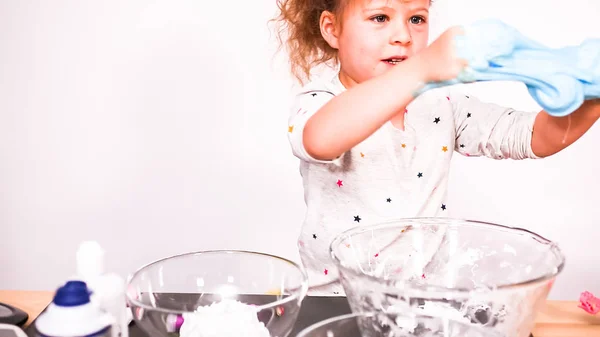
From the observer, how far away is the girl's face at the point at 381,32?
98 centimetres

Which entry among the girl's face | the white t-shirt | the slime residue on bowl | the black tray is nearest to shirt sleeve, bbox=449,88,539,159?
the white t-shirt

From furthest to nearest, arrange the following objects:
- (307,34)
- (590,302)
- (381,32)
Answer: (307,34), (381,32), (590,302)

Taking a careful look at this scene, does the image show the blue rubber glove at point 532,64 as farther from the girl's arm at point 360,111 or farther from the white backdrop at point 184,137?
the white backdrop at point 184,137

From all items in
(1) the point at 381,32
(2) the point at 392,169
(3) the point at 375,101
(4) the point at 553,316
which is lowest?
(4) the point at 553,316

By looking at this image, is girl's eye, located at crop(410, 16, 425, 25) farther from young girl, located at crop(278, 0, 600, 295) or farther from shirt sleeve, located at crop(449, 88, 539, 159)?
shirt sleeve, located at crop(449, 88, 539, 159)

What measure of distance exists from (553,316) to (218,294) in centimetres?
38

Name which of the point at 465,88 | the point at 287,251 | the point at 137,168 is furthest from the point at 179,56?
the point at 465,88

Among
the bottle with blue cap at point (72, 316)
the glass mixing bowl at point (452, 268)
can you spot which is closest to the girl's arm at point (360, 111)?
the glass mixing bowl at point (452, 268)

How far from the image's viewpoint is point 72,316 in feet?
1.69

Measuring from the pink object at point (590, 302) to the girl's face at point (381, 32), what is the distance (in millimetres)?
420

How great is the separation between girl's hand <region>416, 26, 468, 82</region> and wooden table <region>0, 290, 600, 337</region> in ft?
0.97

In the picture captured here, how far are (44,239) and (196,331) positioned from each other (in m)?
1.47

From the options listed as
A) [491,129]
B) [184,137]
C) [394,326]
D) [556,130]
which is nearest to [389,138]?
[491,129]

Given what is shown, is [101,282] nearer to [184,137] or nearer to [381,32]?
[381,32]
